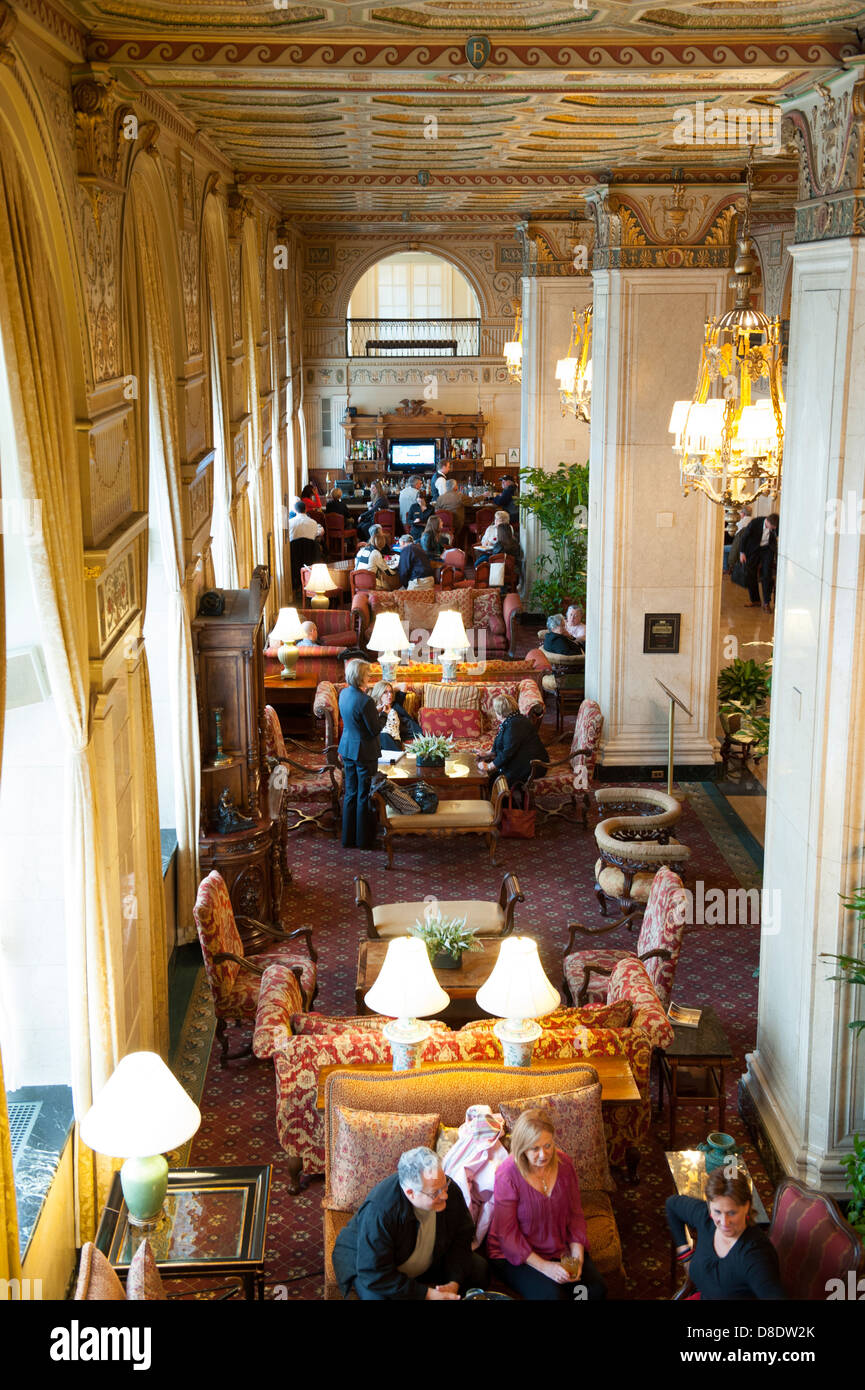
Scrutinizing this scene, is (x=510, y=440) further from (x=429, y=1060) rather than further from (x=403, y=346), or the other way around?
(x=429, y=1060)

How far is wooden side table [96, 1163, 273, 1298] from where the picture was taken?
508cm

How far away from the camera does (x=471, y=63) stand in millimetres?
5676

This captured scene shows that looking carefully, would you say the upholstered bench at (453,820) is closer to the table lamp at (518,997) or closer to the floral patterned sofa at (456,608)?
the table lamp at (518,997)

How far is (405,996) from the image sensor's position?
6172mm

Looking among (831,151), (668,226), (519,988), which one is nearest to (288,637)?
(668,226)

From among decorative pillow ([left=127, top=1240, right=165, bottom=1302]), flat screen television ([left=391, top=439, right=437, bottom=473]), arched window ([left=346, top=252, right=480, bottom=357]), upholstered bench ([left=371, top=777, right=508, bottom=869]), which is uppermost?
arched window ([left=346, top=252, right=480, bottom=357])

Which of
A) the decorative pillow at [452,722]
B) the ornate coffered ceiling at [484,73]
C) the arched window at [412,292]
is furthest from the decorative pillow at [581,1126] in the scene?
the arched window at [412,292]

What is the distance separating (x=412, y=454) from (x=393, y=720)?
1499 centimetres

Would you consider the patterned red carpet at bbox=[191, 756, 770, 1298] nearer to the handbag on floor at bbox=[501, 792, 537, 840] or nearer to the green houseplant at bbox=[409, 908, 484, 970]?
the handbag on floor at bbox=[501, 792, 537, 840]

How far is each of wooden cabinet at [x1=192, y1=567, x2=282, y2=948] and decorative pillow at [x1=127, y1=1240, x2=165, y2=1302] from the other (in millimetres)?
4220

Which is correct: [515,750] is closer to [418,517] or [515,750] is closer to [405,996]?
[405,996]

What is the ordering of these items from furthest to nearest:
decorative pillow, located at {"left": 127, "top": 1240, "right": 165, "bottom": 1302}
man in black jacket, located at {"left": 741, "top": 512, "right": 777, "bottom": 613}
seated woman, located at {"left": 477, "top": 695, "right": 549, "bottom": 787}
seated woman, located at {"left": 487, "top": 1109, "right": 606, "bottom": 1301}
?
1. man in black jacket, located at {"left": 741, "top": 512, "right": 777, "bottom": 613}
2. seated woman, located at {"left": 477, "top": 695, "right": 549, "bottom": 787}
3. seated woman, located at {"left": 487, "top": 1109, "right": 606, "bottom": 1301}
4. decorative pillow, located at {"left": 127, "top": 1240, "right": 165, "bottom": 1302}

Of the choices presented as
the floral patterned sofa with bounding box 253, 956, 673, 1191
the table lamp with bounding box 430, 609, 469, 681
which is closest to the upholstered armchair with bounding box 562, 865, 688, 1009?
the floral patterned sofa with bounding box 253, 956, 673, 1191
